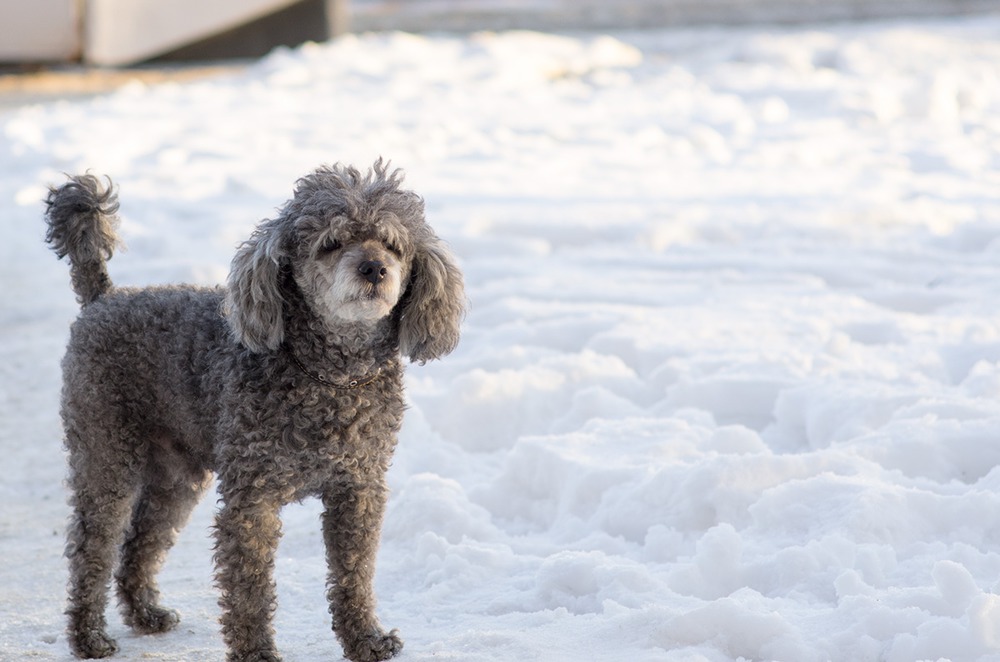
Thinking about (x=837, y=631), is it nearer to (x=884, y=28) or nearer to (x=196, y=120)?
(x=196, y=120)

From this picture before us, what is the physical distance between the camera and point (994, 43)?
16.1 meters

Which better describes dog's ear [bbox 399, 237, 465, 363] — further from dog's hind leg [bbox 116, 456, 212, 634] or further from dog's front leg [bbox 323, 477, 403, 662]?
dog's hind leg [bbox 116, 456, 212, 634]

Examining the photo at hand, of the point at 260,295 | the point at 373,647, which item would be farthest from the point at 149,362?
the point at 373,647

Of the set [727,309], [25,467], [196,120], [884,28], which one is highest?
[884,28]

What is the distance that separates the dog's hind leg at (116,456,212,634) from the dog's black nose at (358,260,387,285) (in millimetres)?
1055

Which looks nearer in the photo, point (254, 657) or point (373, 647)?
point (254, 657)

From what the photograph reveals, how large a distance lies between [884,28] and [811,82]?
4839 millimetres

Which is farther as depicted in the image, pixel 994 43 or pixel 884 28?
pixel 884 28

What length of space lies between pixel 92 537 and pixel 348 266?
4.08 feet

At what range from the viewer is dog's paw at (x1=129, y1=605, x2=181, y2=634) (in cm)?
412

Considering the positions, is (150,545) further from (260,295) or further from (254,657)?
(260,295)

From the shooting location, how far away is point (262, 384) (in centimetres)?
366

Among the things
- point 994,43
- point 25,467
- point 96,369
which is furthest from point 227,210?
point 994,43

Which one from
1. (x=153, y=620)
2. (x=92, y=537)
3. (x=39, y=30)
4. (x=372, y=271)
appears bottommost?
(x=153, y=620)
